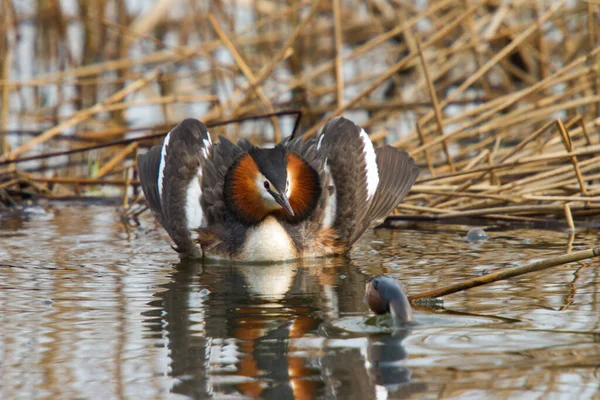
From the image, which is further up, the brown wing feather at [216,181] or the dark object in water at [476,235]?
the brown wing feather at [216,181]

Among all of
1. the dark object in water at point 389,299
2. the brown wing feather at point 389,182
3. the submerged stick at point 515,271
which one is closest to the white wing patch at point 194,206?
the brown wing feather at point 389,182

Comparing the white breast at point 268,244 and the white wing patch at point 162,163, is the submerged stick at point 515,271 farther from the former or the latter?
the white wing patch at point 162,163

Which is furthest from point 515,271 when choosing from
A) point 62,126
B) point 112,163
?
point 62,126

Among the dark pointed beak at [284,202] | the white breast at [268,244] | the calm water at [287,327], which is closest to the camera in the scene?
the calm water at [287,327]

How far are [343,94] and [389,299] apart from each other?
6.81m

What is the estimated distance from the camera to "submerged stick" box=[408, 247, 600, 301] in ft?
12.6

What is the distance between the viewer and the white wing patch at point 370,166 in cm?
616

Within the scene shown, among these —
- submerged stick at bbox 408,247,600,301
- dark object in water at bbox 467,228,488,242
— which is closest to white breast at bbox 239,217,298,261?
dark object in water at bbox 467,228,488,242

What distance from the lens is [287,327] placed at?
13.0ft

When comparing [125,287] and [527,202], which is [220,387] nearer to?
[125,287]

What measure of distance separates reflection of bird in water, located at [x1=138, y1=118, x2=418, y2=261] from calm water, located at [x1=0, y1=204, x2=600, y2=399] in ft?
0.56

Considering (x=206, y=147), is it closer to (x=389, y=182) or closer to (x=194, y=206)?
(x=194, y=206)

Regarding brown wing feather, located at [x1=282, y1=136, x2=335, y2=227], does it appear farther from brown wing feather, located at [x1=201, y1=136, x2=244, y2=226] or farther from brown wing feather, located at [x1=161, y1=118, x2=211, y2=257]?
brown wing feather, located at [x1=161, y1=118, x2=211, y2=257]

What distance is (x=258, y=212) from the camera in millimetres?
5754
